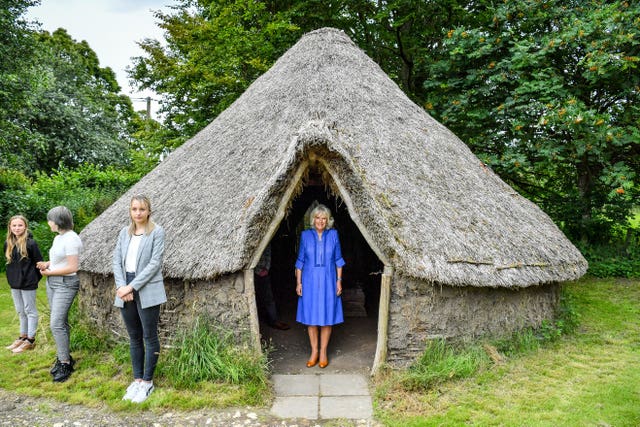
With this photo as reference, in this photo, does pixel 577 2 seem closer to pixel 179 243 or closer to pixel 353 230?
pixel 353 230

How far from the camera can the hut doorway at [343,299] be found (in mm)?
5934

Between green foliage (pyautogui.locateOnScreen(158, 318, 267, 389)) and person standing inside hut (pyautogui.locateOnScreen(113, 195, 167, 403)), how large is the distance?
0.33 meters

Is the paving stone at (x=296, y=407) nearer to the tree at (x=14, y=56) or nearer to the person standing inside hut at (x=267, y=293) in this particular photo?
the person standing inside hut at (x=267, y=293)

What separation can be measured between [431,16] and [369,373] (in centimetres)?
1156

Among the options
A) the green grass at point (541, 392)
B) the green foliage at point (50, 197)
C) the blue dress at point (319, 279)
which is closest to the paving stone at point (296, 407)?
the green grass at point (541, 392)

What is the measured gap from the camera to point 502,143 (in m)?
10.8

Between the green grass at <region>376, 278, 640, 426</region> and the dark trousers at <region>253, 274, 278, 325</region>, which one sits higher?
the dark trousers at <region>253, 274, 278, 325</region>

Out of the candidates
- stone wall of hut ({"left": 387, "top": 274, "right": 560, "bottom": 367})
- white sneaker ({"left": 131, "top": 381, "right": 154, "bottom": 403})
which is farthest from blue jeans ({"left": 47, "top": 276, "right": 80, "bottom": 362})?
stone wall of hut ({"left": 387, "top": 274, "right": 560, "bottom": 367})

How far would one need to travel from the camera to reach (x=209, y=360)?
509 centimetres

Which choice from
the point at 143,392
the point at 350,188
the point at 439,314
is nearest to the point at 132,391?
the point at 143,392

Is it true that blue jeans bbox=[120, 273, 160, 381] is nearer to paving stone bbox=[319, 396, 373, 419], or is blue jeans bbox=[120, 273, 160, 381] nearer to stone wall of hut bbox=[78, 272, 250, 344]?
stone wall of hut bbox=[78, 272, 250, 344]

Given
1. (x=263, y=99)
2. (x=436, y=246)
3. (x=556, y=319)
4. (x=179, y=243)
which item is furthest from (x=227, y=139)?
(x=556, y=319)

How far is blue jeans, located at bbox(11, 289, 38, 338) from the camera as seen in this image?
598cm

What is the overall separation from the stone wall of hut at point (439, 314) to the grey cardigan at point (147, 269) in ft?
8.15
